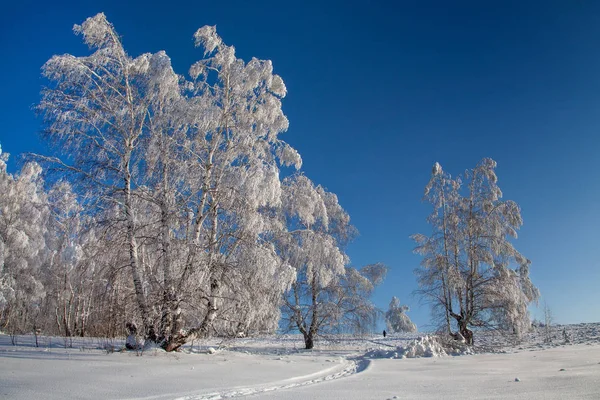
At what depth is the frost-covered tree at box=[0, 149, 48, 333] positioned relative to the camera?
22.3m

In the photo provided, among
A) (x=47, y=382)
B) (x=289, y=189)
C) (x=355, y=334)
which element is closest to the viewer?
(x=47, y=382)

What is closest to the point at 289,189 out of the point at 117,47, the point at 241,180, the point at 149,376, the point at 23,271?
the point at 241,180

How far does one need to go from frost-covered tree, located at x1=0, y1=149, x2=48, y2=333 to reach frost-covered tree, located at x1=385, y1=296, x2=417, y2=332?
3323cm

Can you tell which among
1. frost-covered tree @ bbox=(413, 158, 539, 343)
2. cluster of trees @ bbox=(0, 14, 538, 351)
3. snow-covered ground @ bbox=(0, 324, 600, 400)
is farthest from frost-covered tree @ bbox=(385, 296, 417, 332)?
snow-covered ground @ bbox=(0, 324, 600, 400)

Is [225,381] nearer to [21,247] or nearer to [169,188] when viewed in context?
[169,188]

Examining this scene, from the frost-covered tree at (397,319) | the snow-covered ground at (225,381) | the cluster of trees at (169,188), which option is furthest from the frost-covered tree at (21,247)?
the frost-covered tree at (397,319)

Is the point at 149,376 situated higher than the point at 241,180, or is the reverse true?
the point at 241,180

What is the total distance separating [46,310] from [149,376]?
24.8 meters

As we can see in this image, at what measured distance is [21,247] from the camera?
73.6 ft

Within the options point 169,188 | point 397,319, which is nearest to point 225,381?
point 169,188

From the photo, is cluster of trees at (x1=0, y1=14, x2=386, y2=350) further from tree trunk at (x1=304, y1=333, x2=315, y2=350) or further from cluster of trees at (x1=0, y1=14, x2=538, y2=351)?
tree trunk at (x1=304, y1=333, x2=315, y2=350)

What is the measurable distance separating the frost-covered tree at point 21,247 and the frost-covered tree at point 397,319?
3323cm

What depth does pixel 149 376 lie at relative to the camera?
6090mm

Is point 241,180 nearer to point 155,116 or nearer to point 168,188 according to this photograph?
point 168,188
